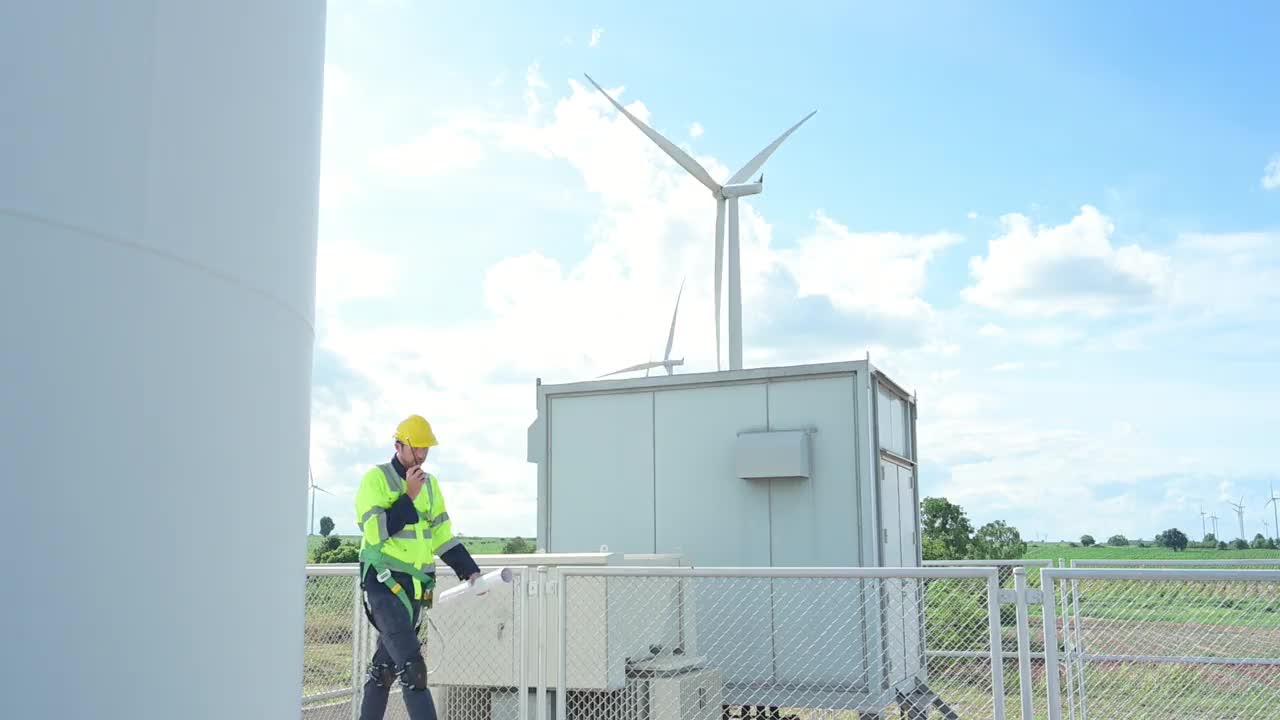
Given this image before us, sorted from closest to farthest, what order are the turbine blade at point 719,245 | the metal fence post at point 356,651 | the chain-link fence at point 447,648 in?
1. the chain-link fence at point 447,648
2. the metal fence post at point 356,651
3. the turbine blade at point 719,245

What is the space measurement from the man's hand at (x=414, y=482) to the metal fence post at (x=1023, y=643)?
3382 mm

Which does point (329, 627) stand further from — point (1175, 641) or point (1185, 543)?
point (1185, 543)

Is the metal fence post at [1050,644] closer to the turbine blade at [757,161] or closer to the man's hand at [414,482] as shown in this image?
the man's hand at [414,482]

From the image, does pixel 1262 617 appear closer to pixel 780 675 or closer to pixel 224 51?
pixel 780 675

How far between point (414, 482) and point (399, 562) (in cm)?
45

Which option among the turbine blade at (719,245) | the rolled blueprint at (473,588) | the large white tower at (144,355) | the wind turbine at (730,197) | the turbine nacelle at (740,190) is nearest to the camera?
the large white tower at (144,355)

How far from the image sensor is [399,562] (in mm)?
6094

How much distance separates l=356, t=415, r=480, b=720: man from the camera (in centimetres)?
599

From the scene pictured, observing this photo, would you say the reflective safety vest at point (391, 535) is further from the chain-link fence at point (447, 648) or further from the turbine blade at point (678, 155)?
the turbine blade at point (678, 155)

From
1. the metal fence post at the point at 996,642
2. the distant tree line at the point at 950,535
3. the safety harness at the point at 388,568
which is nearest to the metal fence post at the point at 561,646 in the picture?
the safety harness at the point at 388,568

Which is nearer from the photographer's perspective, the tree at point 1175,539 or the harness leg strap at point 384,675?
the harness leg strap at point 384,675

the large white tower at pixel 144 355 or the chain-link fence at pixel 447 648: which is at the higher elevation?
the large white tower at pixel 144 355

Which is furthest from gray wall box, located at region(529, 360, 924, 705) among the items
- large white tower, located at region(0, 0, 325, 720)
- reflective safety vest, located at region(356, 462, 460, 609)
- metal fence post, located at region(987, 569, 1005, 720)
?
large white tower, located at region(0, 0, 325, 720)

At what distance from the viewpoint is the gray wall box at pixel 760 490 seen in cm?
954
